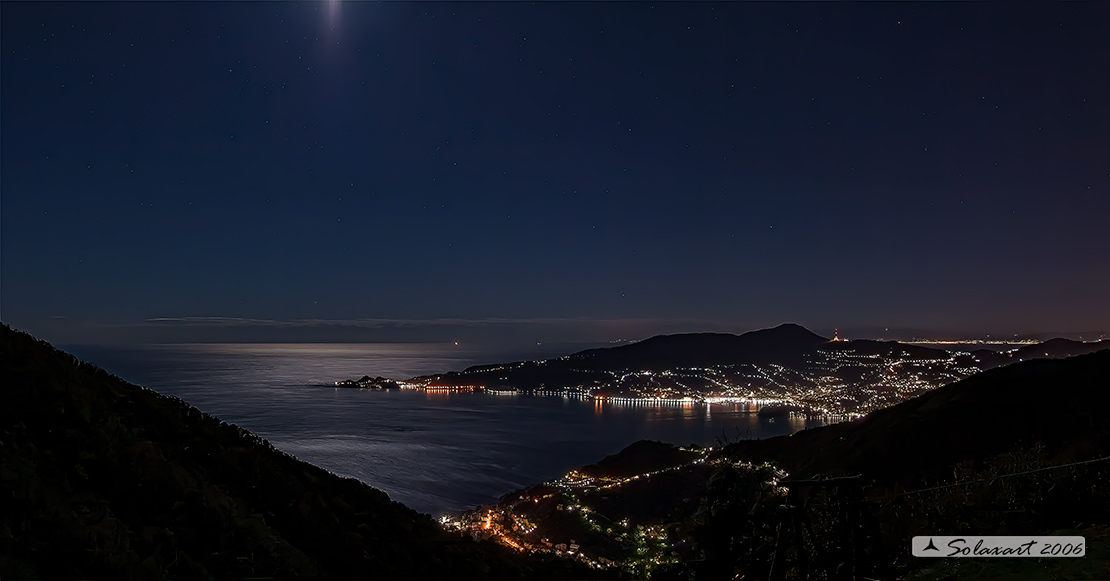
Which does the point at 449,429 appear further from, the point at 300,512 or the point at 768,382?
the point at 768,382

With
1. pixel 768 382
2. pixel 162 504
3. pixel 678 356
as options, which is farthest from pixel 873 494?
pixel 678 356

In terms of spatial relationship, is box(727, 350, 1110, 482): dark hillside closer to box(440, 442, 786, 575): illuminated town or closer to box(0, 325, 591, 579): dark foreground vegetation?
box(440, 442, 786, 575): illuminated town

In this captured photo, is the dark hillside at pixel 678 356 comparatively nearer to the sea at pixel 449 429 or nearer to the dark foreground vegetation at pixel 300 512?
the sea at pixel 449 429

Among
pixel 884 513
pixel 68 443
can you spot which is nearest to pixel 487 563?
pixel 68 443

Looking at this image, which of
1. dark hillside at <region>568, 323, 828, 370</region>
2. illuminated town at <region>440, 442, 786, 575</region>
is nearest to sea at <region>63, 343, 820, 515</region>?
illuminated town at <region>440, 442, 786, 575</region>

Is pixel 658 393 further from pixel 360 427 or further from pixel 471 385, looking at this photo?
pixel 360 427

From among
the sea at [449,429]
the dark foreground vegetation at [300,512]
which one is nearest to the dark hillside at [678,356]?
the sea at [449,429]
